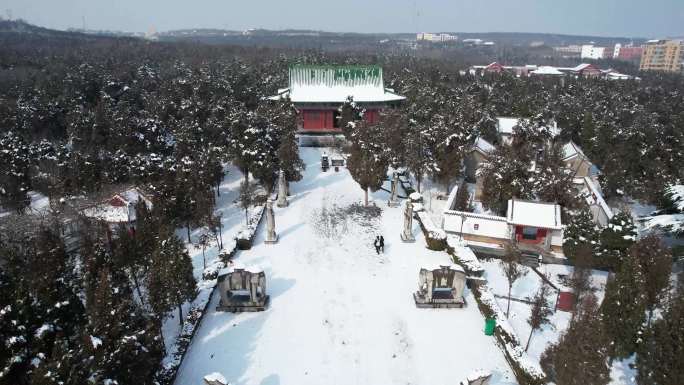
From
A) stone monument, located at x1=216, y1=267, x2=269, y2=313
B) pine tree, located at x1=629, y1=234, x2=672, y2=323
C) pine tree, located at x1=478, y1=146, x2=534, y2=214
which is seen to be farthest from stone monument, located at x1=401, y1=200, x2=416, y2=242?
pine tree, located at x1=629, y1=234, x2=672, y2=323

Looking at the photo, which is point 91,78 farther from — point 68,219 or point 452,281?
point 452,281

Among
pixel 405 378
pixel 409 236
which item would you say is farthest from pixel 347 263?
pixel 405 378

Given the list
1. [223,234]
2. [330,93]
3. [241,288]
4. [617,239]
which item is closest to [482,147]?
[617,239]

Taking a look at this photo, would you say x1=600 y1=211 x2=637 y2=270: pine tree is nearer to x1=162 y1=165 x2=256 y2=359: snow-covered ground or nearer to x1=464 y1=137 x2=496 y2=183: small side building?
x1=464 y1=137 x2=496 y2=183: small side building

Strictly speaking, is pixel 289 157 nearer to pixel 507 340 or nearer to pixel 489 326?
pixel 489 326

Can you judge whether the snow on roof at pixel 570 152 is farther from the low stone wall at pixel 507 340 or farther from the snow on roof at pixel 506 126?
the low stone wall at pixel 507 340
